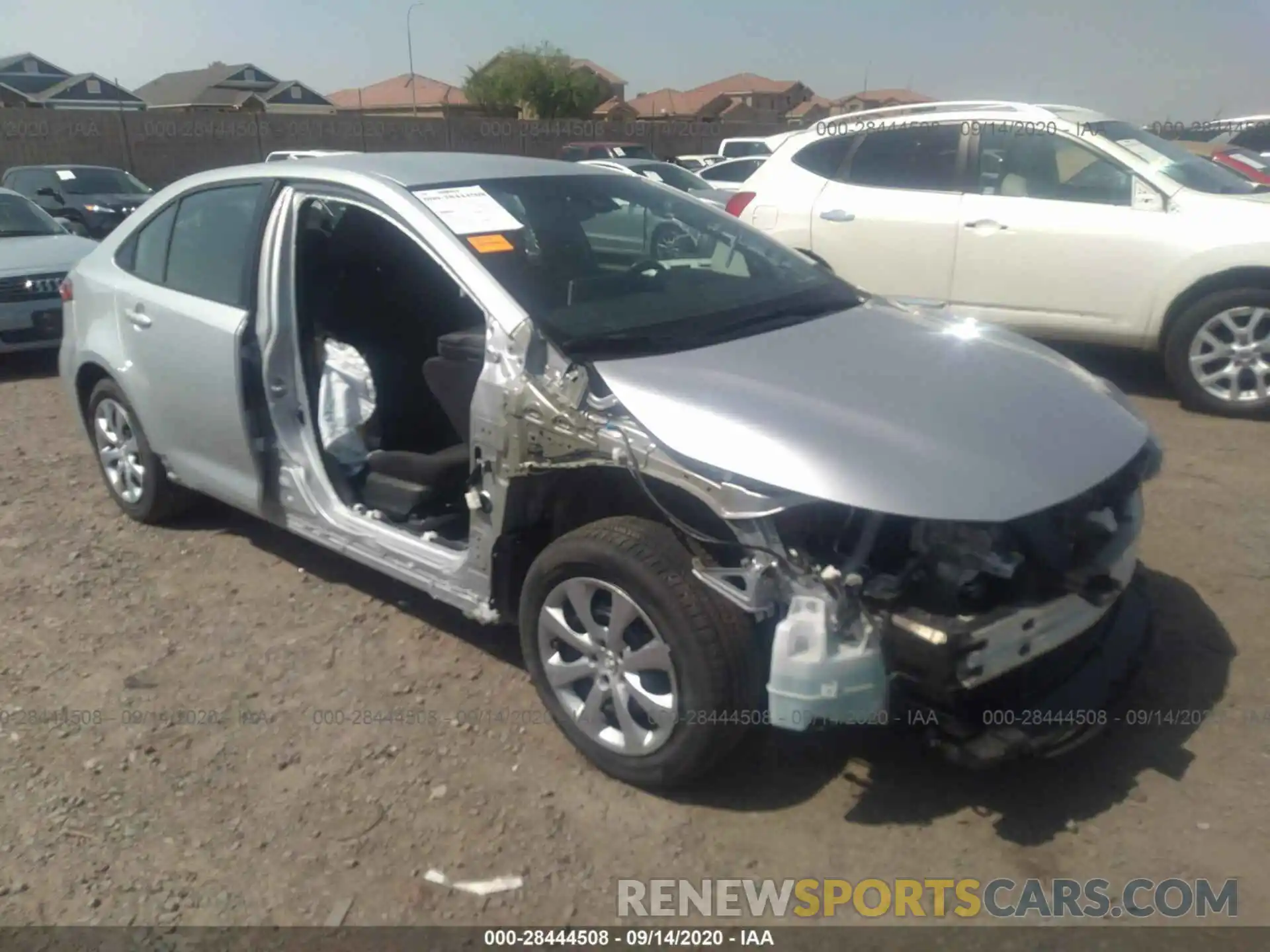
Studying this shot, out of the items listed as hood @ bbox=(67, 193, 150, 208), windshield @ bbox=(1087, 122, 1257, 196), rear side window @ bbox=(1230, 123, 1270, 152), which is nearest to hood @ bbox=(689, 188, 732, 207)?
windshield @ bbox=(1087, 122, 1257, 196)

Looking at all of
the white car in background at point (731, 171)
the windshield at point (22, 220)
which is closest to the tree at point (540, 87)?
the white car in background at point (731, 171)

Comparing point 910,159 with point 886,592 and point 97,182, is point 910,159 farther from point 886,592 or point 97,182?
point 97,182

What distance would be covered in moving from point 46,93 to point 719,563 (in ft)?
203

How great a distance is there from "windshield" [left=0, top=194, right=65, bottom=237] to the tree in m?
48.1

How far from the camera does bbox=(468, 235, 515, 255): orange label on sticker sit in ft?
11.0

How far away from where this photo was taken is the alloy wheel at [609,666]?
2844mm

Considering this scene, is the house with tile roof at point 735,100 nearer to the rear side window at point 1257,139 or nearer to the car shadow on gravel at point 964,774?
the rear side window at point 1257,139

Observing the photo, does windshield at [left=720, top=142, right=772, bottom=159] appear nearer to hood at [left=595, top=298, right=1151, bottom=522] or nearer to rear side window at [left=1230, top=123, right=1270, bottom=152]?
rear side window at [left=1230, top=123, right=1270, bottom=152]

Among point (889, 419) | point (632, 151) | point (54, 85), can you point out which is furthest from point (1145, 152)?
point (54, 85)

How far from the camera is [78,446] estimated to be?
20.9 ft

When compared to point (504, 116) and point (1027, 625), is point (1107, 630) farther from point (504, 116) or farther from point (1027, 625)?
point (504, 116)

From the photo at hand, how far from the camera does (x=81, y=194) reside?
50.1 feet

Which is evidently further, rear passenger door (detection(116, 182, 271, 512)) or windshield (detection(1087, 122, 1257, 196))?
windshield (detection(1087, 122, 1257, 196))

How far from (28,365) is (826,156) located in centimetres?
672
